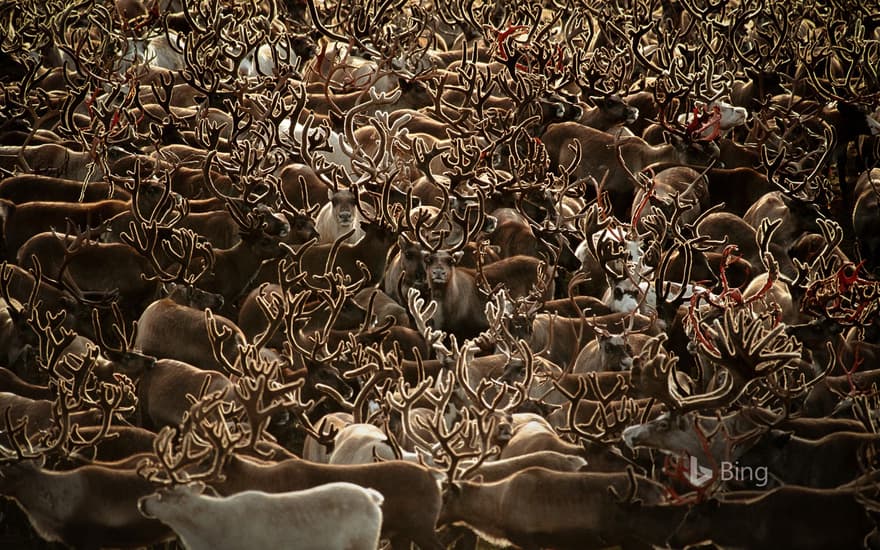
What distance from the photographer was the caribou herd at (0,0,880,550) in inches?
221

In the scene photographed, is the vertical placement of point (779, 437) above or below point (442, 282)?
above

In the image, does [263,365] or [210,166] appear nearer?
[263,365]

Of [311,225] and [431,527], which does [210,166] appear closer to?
[311,225]

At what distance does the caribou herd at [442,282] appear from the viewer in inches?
221

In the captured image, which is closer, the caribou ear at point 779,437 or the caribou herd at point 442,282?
the caribou herd at point 442,282

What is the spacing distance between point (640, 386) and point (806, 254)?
3.73 m

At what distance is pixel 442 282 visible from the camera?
835 centimetres

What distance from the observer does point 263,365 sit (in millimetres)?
5785

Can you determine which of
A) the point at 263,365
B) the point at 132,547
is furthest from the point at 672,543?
the point at 132,547

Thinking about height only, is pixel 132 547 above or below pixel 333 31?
below

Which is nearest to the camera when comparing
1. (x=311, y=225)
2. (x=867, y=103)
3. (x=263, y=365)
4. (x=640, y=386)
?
(x=263, y=365)

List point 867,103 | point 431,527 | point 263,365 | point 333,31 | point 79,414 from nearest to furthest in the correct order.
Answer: point 431,527 < point 263,365 < point 79,414 < point 867,103 < point 333,31

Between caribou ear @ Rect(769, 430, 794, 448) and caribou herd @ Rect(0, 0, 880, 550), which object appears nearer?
caribou herd @ Rect(0, 0, 880, 550)

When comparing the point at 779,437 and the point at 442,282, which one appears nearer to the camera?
the point at 779,437
